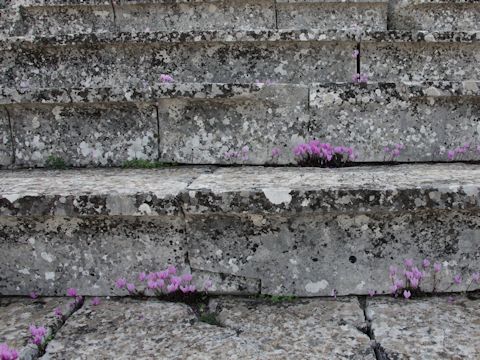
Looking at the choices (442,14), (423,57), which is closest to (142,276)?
(423,57)

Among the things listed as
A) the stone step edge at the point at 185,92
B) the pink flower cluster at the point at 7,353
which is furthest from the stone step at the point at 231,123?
the pink flower cluster at the point at 7,353

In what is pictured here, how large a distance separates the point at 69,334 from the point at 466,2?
412cm

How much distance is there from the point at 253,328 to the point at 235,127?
1171 millimetres

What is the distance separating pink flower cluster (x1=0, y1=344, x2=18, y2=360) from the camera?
147cm

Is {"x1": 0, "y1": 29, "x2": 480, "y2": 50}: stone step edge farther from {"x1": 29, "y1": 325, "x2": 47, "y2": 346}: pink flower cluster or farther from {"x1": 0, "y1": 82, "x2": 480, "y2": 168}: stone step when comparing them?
{"x1": 29, "y1": 325, "x2": 47, "y2": 346}: pink flower cluster

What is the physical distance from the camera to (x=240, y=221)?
73.0 inches

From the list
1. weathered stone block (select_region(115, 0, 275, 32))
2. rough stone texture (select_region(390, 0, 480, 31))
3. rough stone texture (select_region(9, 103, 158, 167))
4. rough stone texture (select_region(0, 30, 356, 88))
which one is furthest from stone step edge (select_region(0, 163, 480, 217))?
rough stone texture (select_region(390, 0, 480, 31))

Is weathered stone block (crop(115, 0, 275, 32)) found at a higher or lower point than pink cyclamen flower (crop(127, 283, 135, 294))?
higher

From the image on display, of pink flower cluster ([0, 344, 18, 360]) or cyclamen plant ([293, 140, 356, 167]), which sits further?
cyclamen plant ([293, 140, 356, 167])

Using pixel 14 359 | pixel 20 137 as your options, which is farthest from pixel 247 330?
pixel 20 137

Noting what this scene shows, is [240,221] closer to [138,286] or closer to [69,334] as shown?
[138,286]

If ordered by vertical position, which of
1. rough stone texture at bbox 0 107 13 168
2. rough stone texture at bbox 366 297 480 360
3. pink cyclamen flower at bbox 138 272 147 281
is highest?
rough stone texture at bbox 0 107 13 168

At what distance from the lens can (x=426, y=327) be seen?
5.32 feet

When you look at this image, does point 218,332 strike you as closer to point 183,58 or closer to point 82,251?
point 82,251
